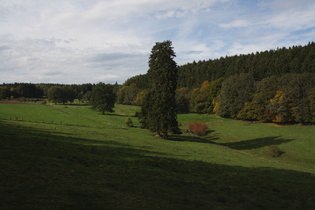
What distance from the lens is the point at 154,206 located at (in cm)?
1023

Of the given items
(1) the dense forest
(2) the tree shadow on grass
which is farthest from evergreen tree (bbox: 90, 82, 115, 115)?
(2) the tree shadow on grass

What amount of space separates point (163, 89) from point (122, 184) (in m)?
29.4

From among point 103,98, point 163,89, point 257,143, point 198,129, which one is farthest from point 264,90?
point 103,98

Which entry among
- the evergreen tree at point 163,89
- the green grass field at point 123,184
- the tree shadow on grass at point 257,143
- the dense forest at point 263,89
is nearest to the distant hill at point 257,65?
the dense forest at point 263,89

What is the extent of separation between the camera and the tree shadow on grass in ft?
145

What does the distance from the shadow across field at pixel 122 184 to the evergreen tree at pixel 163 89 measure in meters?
20.6

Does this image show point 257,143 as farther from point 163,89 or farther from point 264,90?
point 264,90

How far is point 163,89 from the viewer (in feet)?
135

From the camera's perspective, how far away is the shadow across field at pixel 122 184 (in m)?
9.68

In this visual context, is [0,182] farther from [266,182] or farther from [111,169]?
[266,182]

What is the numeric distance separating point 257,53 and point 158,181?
128 meters

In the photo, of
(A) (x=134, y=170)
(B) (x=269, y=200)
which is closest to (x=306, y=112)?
(B) (x=269, y=200)

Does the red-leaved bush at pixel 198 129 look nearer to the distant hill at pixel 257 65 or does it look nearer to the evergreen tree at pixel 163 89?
the evergreen tree at pixel 163 89

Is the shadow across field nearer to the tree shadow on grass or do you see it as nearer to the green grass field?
the green grass field
